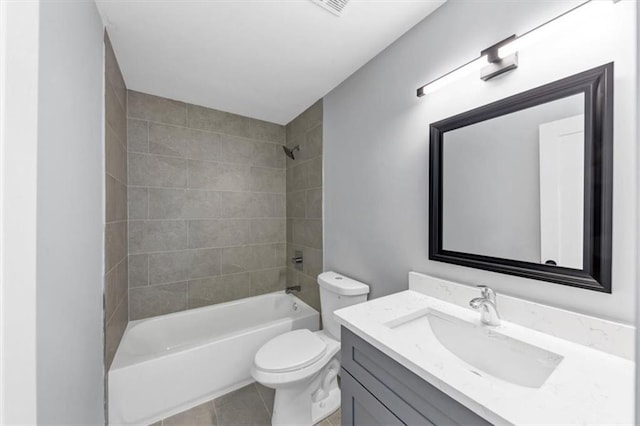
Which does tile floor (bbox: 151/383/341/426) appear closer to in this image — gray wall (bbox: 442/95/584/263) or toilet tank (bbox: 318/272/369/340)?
toilet tank (bbox: 318/272/369/340)

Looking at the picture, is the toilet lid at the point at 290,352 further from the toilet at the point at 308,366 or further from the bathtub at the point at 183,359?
the bathtub at the point at 183,359

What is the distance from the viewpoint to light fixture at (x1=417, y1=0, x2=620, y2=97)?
844mm

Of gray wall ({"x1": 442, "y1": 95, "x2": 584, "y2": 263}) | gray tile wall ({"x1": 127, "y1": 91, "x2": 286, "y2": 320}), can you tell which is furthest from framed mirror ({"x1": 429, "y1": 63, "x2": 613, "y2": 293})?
gray tile wall ({"x1": 127, "y1": 91, "x2": 286, "y2": 320})

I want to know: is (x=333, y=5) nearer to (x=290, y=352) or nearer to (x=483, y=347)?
(x=483, y=347)

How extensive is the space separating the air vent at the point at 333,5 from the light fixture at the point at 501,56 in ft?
1.99

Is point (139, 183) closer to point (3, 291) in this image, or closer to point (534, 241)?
point (3, 291)

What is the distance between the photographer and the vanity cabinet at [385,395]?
65cm

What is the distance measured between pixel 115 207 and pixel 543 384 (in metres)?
2.27

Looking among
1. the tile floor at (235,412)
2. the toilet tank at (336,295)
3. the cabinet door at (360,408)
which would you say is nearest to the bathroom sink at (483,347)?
the cabinet door at (360,408)

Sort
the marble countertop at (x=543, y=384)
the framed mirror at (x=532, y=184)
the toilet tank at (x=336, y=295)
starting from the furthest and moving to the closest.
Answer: the toilet tank at (x=336, y=295) < the framed mirror at (x=532, y=184) < the marble countertop at (x=543, y=384)

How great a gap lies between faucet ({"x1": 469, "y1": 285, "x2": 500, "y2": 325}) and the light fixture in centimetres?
89

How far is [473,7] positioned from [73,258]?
1967 mm

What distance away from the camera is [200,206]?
2.31 m

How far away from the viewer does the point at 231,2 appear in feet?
3.92
